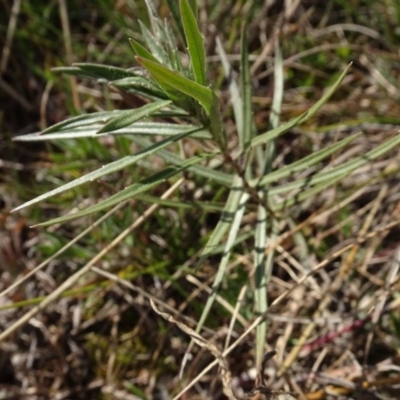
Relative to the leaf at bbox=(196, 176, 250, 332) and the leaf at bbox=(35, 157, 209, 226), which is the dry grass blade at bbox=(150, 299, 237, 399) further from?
the leaf at bbox=(35, 157, 209, 226)

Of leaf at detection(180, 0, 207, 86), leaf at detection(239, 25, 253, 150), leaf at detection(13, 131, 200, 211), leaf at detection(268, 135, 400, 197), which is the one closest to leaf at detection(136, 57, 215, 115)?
leaf at detection(180, 0, 207, 86)

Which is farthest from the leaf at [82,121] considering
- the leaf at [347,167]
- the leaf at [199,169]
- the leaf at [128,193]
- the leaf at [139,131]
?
the leaf at [347,167]

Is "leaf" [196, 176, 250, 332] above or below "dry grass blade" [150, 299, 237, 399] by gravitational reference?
above

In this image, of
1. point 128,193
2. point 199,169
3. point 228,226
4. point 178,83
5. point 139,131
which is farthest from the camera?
point 199,169

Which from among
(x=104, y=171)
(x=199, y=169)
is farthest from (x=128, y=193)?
(x=199, y=169)

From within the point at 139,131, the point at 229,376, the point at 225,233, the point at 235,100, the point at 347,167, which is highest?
the point at 139,131

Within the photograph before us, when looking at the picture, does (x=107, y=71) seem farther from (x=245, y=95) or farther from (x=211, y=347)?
(x=211, y=347)

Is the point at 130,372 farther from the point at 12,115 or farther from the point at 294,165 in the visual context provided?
the point at 12,115
